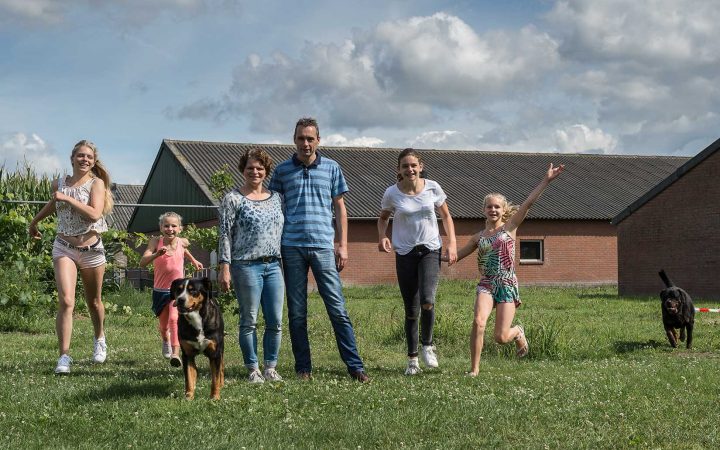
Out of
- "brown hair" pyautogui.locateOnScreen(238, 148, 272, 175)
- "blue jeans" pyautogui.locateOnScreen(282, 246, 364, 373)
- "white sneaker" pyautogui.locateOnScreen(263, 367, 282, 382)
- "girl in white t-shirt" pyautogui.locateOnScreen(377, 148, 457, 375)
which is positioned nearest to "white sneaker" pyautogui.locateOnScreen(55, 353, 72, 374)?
"white sneaker" pyautogui.locateOnScreen(263, 367, 282, 382)

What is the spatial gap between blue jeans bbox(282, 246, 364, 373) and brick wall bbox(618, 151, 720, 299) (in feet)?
69.5

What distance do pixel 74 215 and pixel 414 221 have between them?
10.6 feet

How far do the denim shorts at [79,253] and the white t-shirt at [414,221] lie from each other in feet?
9.38

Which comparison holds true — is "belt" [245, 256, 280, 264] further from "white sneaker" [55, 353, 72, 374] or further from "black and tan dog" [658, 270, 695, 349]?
"black and tan dog" [658, 270, 695, 349]

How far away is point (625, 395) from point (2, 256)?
410 inches

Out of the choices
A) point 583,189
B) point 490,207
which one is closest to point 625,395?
point 490,207

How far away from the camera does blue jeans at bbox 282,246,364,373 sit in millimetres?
7734

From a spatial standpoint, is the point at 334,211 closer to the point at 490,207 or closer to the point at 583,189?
the point at 490,207

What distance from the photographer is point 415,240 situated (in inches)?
324

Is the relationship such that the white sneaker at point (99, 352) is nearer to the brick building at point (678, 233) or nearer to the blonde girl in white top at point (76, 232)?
the blonde girl in white top at point (76, 232)

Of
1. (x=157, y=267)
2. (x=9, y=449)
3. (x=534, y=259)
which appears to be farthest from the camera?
(x=534, y=259)

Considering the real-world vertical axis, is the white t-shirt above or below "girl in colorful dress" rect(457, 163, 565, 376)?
above

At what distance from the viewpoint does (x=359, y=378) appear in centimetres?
784

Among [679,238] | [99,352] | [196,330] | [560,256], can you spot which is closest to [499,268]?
[196,330]
